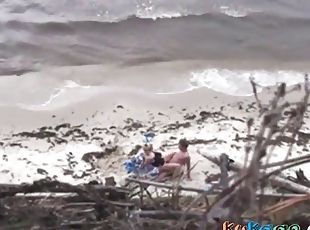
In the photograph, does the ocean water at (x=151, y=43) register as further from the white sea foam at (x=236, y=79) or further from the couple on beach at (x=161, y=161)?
the couple on beach at (x=161, y=161)

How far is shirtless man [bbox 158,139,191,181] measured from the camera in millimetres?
6693

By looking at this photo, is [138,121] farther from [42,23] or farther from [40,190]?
[40,190]

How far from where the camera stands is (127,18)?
12.0 m

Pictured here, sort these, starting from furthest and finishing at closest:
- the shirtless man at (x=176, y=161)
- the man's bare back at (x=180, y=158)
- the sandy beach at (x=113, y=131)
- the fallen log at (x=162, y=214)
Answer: the sandy beach at (x=113, y=131)
the man's bare back at (x=180, y=158)
the shirtless man at (x=176, y=161)
the fallen log at (x=162, y=214)

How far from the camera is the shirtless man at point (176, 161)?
6.69 metres

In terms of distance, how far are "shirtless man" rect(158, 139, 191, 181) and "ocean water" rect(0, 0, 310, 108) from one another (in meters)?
2.56

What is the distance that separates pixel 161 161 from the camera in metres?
7.08

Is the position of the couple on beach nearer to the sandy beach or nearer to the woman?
the woman

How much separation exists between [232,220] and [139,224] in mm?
513

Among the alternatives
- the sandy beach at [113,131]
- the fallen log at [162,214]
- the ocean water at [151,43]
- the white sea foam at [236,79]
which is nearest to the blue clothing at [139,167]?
the sandy beach at [113,131]

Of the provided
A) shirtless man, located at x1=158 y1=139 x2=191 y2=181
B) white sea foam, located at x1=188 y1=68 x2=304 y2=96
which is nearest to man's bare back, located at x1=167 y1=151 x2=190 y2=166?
shirtless man, located at x1=158 y1=139 x2=191 y2=181

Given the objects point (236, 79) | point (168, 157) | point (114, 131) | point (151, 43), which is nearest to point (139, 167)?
point (168, 157)

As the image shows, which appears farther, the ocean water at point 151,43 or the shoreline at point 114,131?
the ocean water at point 151,43

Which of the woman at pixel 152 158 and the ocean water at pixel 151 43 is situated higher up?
the ocean water at pixel 151 43
